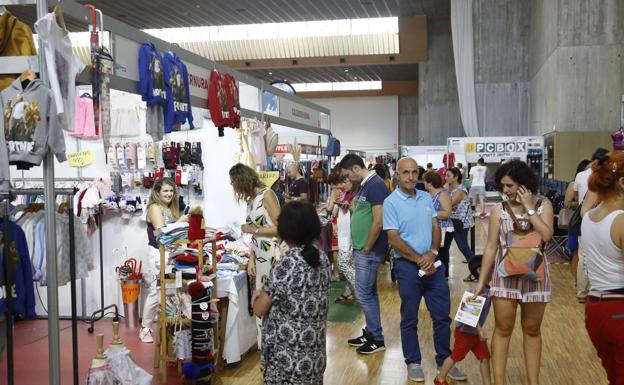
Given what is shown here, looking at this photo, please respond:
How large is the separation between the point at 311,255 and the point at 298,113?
624 centimetres

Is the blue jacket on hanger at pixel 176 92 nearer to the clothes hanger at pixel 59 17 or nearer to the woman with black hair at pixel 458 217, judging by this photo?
the clothes hanger at pixel 59 17

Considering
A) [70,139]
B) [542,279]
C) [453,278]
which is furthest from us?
[453,278]

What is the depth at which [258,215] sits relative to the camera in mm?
4602

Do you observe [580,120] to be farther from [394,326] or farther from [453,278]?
[394,326]

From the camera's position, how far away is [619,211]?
2.71 meters

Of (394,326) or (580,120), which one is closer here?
(394,326)

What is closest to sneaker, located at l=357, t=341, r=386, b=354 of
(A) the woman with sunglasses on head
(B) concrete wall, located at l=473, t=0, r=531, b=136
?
(A) the woman with sunglasses on head

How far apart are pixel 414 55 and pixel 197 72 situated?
15.5 m

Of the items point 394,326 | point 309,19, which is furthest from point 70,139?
point 309,19

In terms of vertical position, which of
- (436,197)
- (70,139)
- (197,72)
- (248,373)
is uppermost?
(197,72)

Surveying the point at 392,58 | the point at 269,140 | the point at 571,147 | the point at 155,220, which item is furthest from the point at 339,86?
the point at 155,220

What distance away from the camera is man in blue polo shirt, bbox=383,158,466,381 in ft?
13.1

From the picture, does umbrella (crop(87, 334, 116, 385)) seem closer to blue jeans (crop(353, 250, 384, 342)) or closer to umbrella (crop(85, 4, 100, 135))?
umbrella (crop(85, 4, 100, 135))

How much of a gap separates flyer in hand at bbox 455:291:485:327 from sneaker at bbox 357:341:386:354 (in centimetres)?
140
